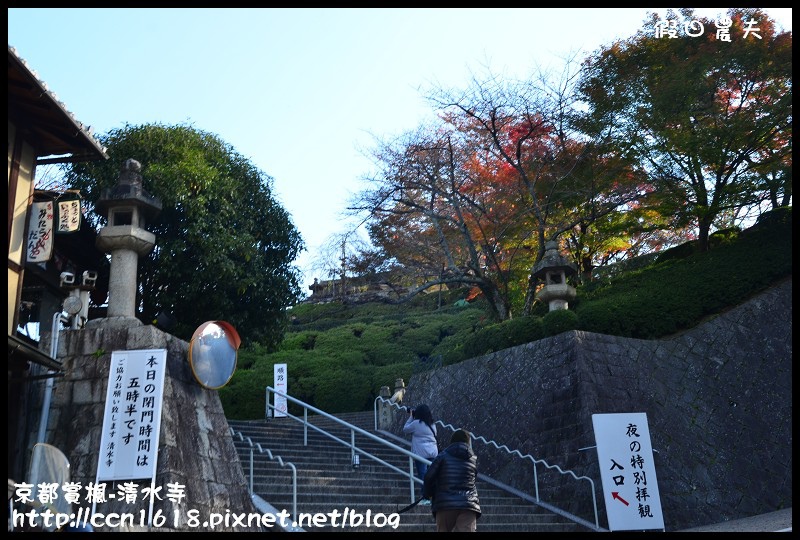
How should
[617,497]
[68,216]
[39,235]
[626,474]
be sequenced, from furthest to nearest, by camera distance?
[68,216] → [39,235] → [626,474] → [617,497]

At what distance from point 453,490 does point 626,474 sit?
3.96 meters

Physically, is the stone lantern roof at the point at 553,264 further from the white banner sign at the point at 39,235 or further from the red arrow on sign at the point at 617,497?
the white banner sign at the point at 39,235

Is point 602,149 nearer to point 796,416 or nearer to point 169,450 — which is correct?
point 796,416

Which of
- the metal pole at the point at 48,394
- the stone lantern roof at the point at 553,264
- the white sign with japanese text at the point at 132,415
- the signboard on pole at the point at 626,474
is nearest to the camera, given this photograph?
the white sign with japanese text at the point at 132,415

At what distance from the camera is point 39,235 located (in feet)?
41.9

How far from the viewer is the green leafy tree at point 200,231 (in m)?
16.7

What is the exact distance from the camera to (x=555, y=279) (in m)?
17.4

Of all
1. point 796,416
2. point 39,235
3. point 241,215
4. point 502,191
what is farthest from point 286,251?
point 796,416

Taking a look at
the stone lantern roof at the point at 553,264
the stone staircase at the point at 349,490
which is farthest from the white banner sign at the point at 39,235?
the stone lantern roof at the point at 553,264

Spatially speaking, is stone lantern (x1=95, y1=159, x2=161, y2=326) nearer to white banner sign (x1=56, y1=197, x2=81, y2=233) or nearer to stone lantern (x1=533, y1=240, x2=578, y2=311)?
white banner sign (x1=56, y1=197, x2=81, y2=233)

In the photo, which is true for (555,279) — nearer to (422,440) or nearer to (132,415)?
(422,440)

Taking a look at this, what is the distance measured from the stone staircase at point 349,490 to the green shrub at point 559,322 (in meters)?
3.33

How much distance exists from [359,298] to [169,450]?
23270 mm

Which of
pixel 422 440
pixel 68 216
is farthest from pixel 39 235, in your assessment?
pixel 422 440
